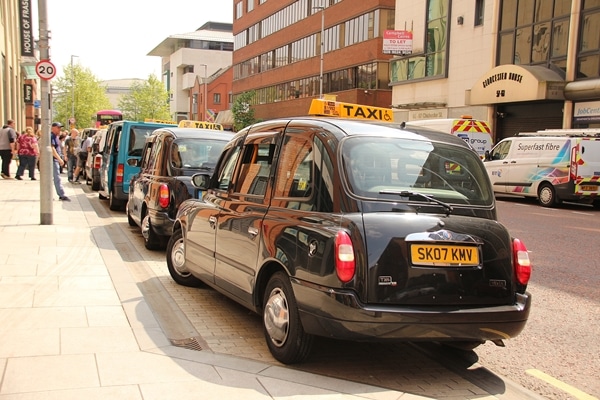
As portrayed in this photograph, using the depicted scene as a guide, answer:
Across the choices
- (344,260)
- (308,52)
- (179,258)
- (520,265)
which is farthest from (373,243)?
(308,52)

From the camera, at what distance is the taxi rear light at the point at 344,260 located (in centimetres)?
388

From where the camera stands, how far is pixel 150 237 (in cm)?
895

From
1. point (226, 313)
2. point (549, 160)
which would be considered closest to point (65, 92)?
point (549, 160)

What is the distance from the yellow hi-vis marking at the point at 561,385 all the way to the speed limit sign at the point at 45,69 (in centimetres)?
921

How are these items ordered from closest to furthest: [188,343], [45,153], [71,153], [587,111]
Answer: [188,343]
[45,153]
[71,153]
[587,111]

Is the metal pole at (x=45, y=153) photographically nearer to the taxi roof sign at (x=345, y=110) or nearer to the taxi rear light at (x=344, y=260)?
the taxi roof sign at (x=345, y=110)

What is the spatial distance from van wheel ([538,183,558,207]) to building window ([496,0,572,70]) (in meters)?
9.89

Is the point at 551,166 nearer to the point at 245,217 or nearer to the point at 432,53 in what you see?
the point at 245,217

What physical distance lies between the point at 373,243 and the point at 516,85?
25.9 m

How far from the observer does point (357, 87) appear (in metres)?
45.8

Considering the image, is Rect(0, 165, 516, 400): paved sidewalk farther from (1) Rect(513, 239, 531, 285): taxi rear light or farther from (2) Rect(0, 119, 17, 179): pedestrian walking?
(2) Rect(0, 119, 17, 179): pedestrian walking

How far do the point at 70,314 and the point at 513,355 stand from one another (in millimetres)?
3783

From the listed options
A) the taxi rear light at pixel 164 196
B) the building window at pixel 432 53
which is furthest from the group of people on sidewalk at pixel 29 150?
the building window at pixel 432 53

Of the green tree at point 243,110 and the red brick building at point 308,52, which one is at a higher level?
the red brick building at point 308,52
